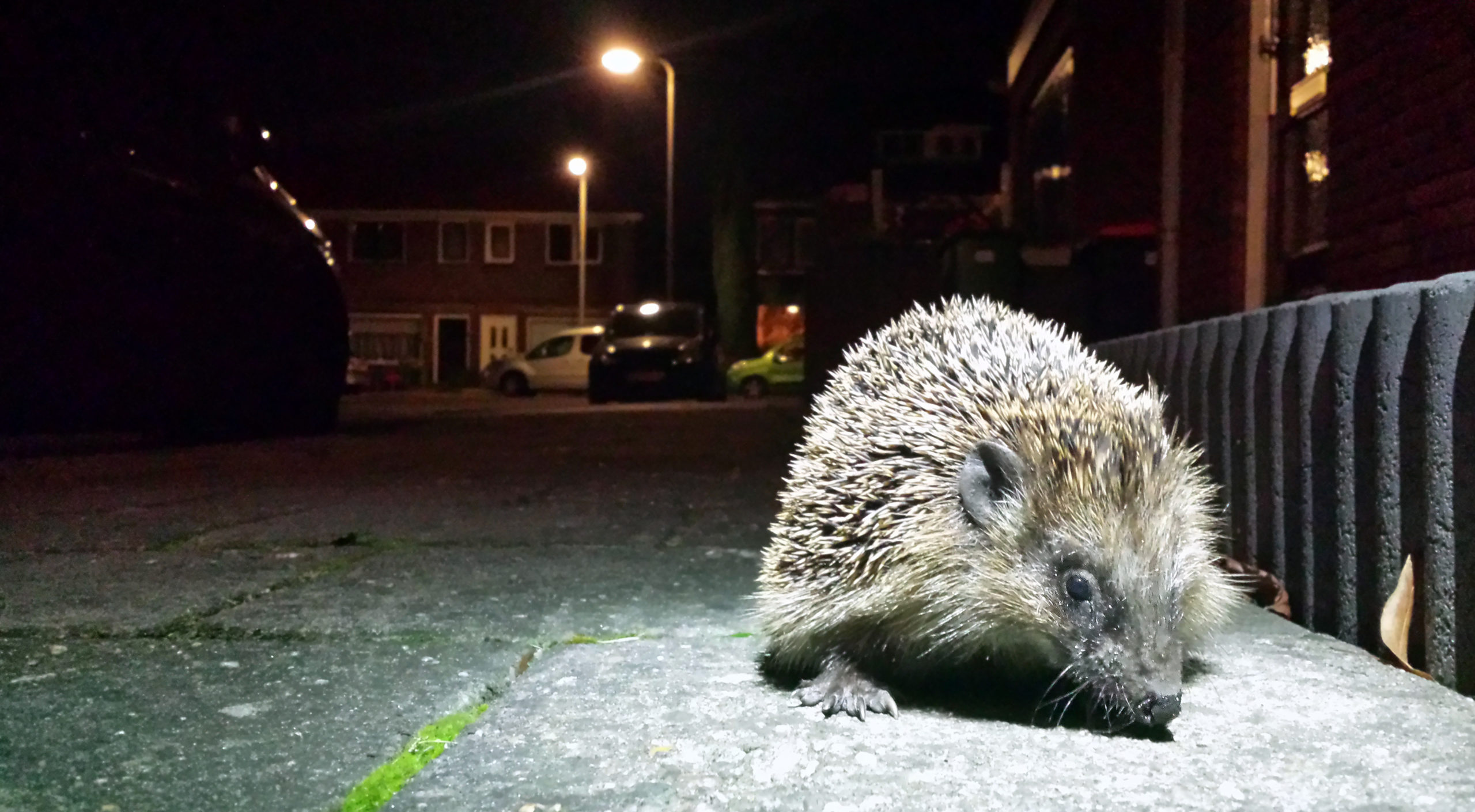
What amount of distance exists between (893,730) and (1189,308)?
18.5 ft

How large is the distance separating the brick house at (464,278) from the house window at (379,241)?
0.03 meters

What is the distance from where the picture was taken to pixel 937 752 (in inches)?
70.1

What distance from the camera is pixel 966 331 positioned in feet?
8.68

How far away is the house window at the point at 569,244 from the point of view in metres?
36.1

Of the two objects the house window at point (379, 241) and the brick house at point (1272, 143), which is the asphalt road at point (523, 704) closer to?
the brick house at point (1272, 143)

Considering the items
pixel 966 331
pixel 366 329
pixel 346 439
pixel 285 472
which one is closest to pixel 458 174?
pixel 366 329

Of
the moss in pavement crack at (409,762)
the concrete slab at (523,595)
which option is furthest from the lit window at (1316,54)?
the moss in pavement crack at (409,762)

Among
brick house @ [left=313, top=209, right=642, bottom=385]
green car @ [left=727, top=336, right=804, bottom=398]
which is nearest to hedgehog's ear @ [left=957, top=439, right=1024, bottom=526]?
green car @ [left=727, top=336, right=804, bottom=398]

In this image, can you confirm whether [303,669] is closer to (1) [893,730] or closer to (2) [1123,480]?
(1) [893,730]

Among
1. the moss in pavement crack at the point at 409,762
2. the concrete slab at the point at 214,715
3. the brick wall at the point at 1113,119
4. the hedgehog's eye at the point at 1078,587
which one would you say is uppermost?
the brick wall at the point at 1113,119

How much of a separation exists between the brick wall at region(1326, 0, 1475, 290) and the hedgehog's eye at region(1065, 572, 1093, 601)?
8.18ft

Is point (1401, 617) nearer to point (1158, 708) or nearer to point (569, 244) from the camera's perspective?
point (1158, 708)

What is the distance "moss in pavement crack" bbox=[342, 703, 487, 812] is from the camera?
1.59m

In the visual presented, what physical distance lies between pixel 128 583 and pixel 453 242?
1357 inches
